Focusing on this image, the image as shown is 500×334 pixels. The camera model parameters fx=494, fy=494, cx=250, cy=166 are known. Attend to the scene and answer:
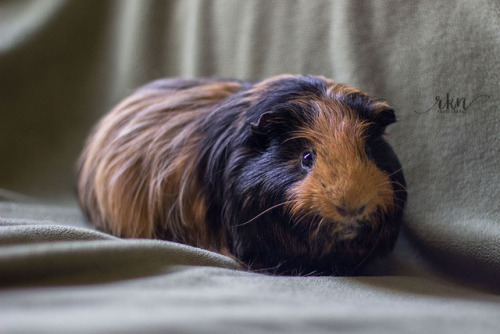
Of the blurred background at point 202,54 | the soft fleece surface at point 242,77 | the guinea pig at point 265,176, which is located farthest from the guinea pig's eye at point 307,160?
the blurred background at point 202,54

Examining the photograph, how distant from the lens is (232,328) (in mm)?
676

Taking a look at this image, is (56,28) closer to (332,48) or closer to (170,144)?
(170,144)

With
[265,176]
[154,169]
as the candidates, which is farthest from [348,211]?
[154,169]

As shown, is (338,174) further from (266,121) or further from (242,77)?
(242,77)

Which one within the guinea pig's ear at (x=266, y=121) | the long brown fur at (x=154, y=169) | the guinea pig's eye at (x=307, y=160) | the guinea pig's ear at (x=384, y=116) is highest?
the guinea pig's ear at (x=384, y=116)

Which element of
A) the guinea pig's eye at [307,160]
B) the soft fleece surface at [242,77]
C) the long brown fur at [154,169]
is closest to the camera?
the soft fleece surface at [242,77]

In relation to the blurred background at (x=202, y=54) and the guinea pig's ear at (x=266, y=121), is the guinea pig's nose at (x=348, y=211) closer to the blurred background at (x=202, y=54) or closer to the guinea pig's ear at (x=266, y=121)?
the guinea pig's ear at (x=266, y=121)

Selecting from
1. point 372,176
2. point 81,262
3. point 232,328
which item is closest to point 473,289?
point 372,176

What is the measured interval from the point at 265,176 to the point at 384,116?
321 mm

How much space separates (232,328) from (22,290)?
0.35 metres

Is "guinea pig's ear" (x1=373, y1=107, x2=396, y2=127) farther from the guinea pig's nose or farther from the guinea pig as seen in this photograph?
the guinea pig's nose

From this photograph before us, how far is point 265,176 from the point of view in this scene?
1.12m

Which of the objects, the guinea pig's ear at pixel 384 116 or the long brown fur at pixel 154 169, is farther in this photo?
the long brown fur at pixel 154 169

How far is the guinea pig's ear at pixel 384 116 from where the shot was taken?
1160mm
